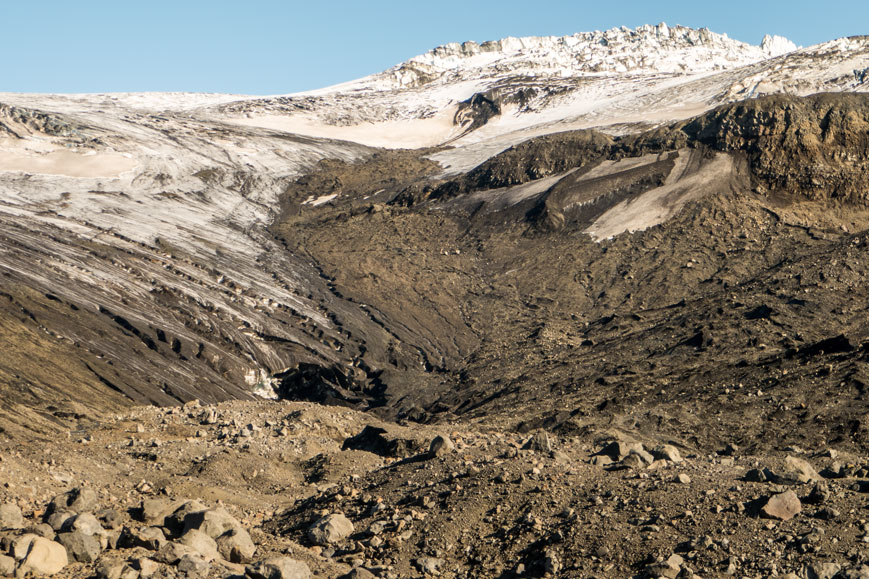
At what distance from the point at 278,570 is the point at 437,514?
298 cm

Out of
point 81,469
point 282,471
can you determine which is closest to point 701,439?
point 282,471

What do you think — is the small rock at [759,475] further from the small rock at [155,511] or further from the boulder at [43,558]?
the boulder at [43,558]

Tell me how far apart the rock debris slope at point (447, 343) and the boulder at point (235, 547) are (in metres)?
0.03

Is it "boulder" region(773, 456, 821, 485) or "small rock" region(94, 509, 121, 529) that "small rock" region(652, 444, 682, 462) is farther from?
"small rock" region(94, 509, 121, 529)

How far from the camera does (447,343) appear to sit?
1455 inches

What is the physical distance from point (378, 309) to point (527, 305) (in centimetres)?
685

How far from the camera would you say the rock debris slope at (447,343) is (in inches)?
391

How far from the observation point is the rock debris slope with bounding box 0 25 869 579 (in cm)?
993

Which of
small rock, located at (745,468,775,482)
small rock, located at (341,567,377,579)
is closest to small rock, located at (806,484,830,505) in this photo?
small rock, located at (745,468,775,482)

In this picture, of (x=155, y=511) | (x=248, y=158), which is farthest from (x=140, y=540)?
(x=248, y=158)

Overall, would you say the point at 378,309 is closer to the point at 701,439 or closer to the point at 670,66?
the point at 701,439

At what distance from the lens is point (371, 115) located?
9356 cm

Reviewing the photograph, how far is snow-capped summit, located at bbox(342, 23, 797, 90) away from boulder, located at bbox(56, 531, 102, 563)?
10126 centimetres

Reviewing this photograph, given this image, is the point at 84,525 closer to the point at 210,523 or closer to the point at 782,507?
the point at 210,523
